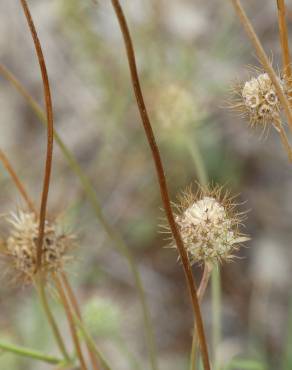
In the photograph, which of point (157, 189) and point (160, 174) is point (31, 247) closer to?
point (160, 174)

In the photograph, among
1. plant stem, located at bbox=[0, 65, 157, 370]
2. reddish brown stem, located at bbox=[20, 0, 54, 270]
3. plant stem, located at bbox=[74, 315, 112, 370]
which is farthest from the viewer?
plant stem, located at bbox=[0, 65, 157, 370]

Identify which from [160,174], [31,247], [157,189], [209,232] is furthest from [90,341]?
[157,189]

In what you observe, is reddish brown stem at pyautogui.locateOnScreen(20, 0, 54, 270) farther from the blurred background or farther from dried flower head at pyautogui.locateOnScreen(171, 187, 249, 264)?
the blurred background

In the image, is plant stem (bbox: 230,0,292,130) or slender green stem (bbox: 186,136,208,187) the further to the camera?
slender green stem (bbox: 186,136,208,187)

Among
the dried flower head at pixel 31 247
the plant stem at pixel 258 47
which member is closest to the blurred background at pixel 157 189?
the dried flower head at pixel 31 247

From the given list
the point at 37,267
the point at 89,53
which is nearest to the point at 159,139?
the point at 89,53

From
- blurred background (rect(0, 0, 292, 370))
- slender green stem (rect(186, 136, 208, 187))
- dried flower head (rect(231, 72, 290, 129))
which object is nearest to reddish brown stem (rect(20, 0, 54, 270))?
dried flower head (rect(231, 72, 290, 129))
